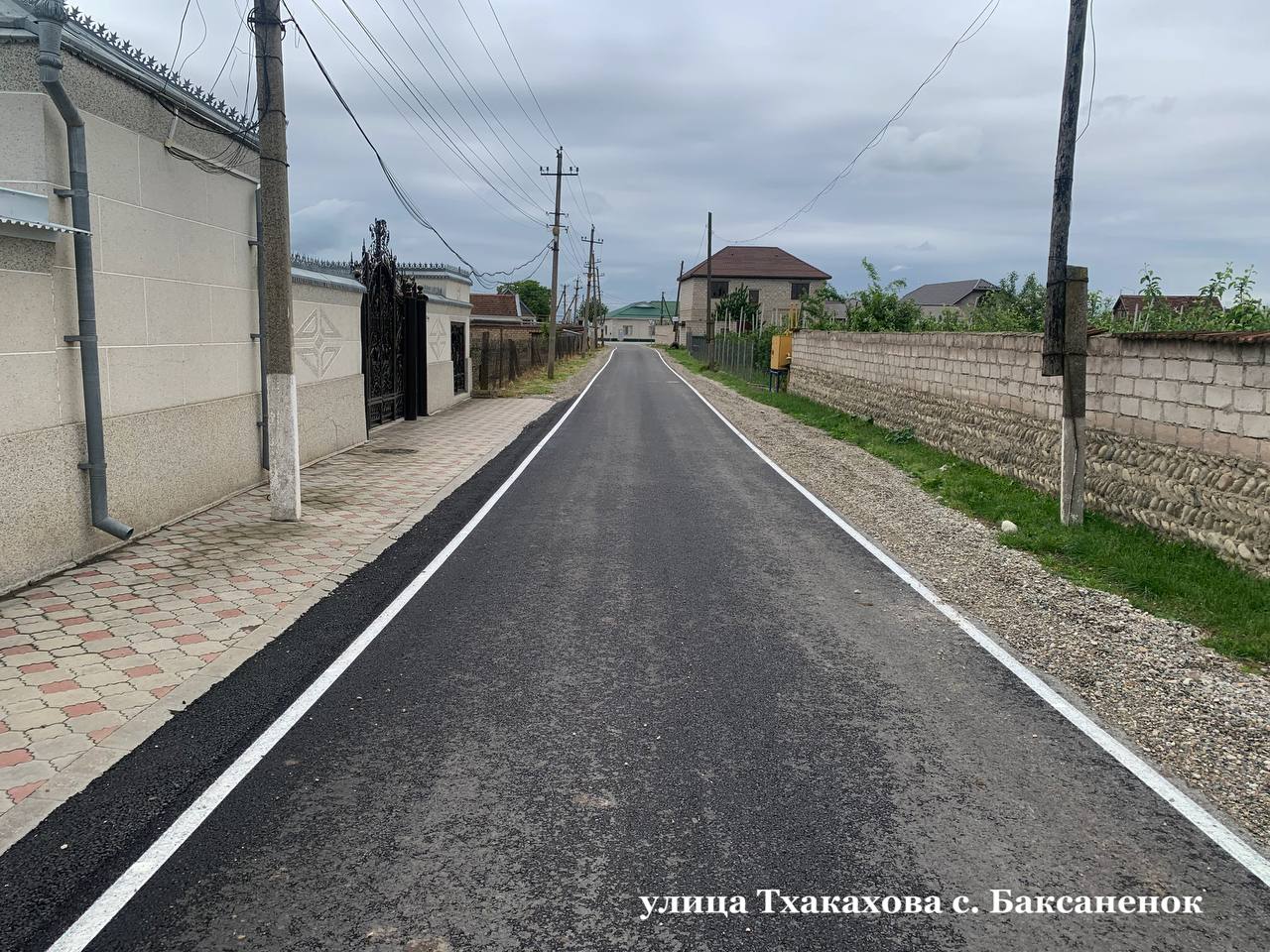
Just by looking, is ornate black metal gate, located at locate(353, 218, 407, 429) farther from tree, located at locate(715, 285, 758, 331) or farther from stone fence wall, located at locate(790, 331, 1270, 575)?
tree, located at locate(715, 285, 758, 331)

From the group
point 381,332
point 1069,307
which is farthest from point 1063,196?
point 381,332

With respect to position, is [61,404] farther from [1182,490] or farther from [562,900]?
[1182,490]

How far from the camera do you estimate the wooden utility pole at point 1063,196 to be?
992 cm

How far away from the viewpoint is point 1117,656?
6.10m

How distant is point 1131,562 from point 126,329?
954 cm

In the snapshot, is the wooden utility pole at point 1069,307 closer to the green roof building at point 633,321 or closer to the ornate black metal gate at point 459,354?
the ornate black metal gate at point 459,354

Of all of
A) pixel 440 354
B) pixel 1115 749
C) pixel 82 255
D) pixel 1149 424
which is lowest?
pixel 1115 749

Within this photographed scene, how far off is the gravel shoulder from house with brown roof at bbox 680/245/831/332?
81281 millimetres

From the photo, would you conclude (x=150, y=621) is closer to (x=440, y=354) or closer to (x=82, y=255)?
(x=82, y=255)

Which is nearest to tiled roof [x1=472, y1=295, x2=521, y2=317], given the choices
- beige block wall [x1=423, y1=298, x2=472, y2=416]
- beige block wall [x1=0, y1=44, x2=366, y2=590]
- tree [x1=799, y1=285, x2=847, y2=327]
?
tree [x1=799, y1=285, x2=847, y2=327]

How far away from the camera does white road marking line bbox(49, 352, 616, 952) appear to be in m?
3.16

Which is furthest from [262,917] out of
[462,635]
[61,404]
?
[61,404]

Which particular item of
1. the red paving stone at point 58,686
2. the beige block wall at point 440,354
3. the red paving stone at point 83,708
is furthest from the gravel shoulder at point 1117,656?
the beige block wall at point 440,354

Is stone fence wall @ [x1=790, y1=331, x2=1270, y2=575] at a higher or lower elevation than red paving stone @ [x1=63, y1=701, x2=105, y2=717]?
higher
